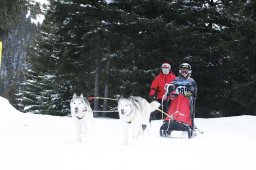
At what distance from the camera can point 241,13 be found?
16.6m

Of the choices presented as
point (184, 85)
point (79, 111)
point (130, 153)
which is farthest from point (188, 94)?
point (130, 153)

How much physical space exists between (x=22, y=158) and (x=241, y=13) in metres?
12.9

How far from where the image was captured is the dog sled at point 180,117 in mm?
9164

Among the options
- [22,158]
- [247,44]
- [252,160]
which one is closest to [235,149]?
[252,160]

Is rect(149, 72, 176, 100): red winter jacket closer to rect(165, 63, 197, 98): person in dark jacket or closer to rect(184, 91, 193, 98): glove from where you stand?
rect(165, 63, 197, 98): person in dark jacket

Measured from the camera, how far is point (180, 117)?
30.2 feet

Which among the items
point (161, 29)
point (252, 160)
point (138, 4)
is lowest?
point (252, 160)

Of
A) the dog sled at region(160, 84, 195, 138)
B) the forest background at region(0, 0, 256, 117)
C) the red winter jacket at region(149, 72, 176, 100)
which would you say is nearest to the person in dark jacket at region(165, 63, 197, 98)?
the dog sled at region(160, 84, 195, 138)

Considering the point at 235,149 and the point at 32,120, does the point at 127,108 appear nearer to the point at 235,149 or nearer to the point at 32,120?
the point at 235,149

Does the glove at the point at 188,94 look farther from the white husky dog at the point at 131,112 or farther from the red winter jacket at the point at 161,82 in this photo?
the red winter jacket at the point at 161,82

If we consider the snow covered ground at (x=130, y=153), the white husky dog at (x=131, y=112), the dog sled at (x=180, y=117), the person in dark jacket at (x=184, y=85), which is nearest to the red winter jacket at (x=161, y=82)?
the person in dark jacket at (x=184, y=85)

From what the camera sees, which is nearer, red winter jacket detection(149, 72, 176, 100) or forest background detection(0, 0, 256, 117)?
red winter jacket detection(149, 72, 176, 100)

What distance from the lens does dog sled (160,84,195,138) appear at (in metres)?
9.16

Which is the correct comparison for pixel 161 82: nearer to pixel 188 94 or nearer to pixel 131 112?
pixel 188 94
